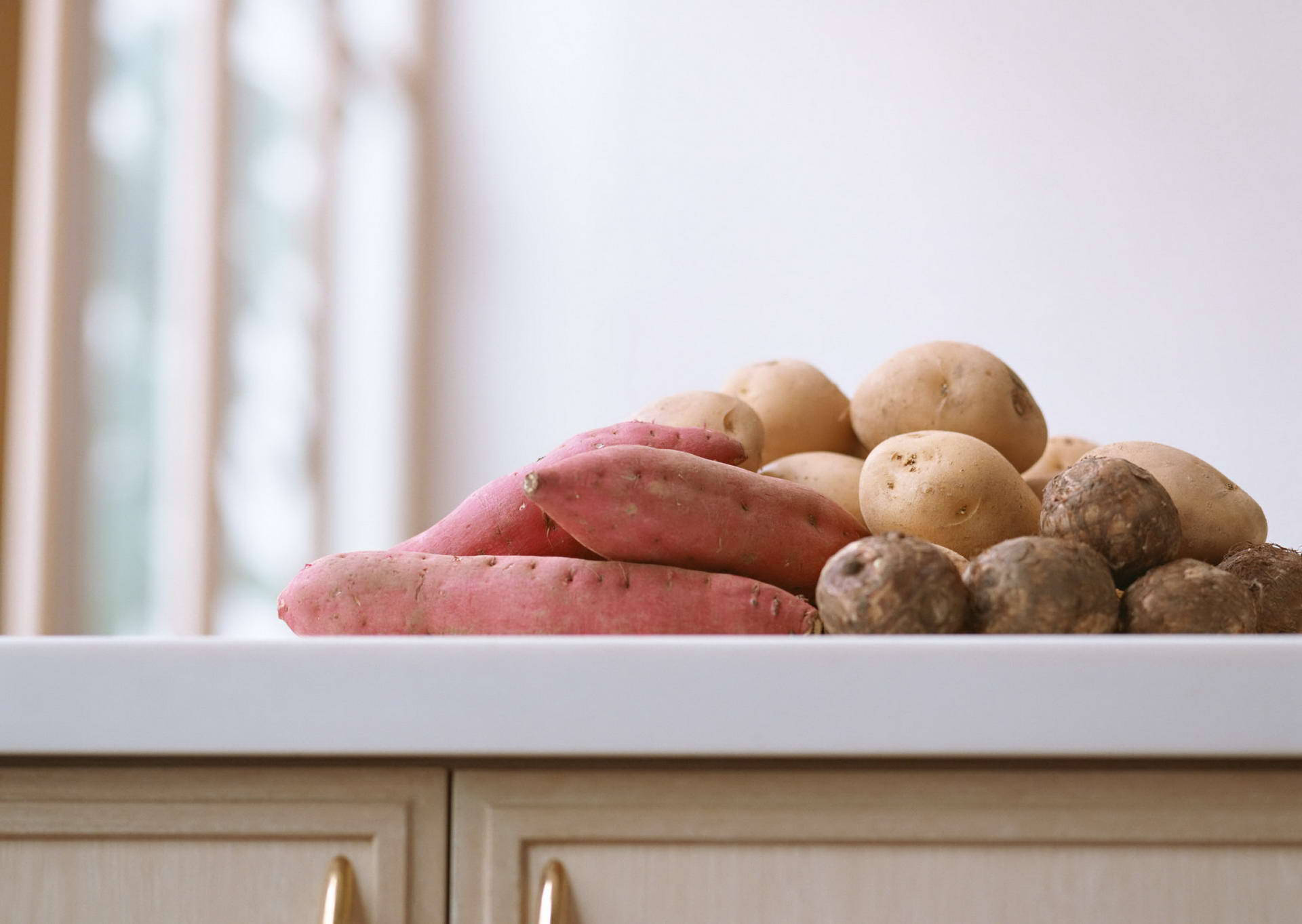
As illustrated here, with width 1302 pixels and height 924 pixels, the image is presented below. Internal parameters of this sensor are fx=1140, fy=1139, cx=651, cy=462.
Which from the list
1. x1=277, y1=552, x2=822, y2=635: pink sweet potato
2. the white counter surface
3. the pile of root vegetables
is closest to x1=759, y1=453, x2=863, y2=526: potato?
the pile of root vegetables

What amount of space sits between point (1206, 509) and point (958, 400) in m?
0.21

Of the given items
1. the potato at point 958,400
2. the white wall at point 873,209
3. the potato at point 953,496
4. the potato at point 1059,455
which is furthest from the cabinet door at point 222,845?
the white wall at point 873,209

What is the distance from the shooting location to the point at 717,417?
35.0 inches

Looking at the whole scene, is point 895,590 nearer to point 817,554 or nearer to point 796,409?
point 817,554

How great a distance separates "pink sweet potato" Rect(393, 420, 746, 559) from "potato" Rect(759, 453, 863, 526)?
15cm

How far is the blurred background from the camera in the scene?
217 cm

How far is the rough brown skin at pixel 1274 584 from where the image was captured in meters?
0.62

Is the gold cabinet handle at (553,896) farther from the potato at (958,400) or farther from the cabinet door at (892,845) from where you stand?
→ the potato at (958,400)

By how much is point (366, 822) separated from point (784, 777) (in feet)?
0.58

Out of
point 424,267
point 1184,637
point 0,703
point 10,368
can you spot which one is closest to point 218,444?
point 10,368

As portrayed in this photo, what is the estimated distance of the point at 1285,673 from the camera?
0.45 meters

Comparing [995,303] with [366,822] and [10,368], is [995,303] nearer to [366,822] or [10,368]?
[10,368]

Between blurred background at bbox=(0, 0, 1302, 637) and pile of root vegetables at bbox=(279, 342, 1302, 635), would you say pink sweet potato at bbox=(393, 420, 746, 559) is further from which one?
blurred background at bbox=(0, 0, 1302, 637)

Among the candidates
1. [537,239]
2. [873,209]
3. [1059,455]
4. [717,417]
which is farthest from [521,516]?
[537,239]
